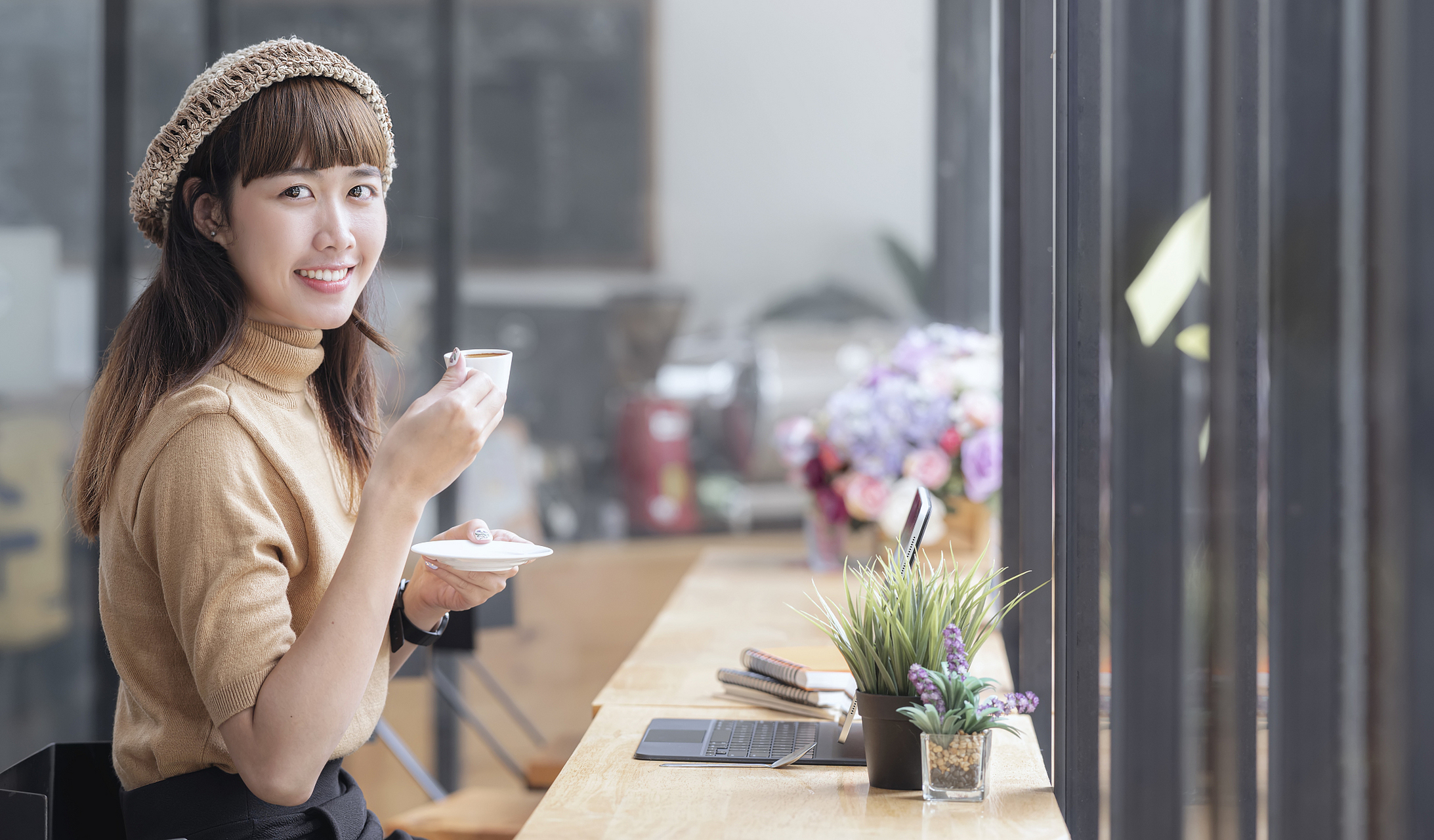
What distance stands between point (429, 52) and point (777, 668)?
2640 mm

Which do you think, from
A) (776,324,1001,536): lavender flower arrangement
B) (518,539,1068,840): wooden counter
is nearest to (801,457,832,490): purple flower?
(776,324,1001,536): lavender flower arrangement

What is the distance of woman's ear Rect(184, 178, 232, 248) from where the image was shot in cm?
128

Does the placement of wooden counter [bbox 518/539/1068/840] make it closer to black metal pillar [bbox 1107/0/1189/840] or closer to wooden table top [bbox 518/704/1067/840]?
wooden table top [bbox 518/704/1067/840]

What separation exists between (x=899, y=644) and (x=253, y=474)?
70 centimetres

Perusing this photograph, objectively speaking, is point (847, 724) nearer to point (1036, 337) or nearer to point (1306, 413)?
point (1306, 413)

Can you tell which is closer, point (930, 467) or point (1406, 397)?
point (1406, 397)

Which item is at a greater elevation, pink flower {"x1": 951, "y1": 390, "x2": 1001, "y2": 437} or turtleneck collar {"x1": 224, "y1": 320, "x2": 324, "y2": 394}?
turtleneck collar {"x1": 224, "y1": 320, "x2": 324, "y2": 394}

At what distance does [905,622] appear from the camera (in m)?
1.23

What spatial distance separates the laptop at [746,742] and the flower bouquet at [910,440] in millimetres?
1123

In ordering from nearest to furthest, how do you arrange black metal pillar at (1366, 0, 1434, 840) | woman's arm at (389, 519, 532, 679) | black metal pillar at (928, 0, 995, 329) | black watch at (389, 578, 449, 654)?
black metal pillar at (1366, 0, 1434, 840) < woman's arm at (389, 519, 532, 679) < black watch at (389, 578, 449, 654) < black metal pillar at (928, 0, 995, 329)

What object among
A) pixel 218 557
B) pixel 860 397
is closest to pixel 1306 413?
pixel 218 557

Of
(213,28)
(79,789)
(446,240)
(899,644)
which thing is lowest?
(79,789)

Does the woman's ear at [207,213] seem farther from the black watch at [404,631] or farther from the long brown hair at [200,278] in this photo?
the black watch at [404,631]

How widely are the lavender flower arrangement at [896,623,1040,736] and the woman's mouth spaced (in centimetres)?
78
